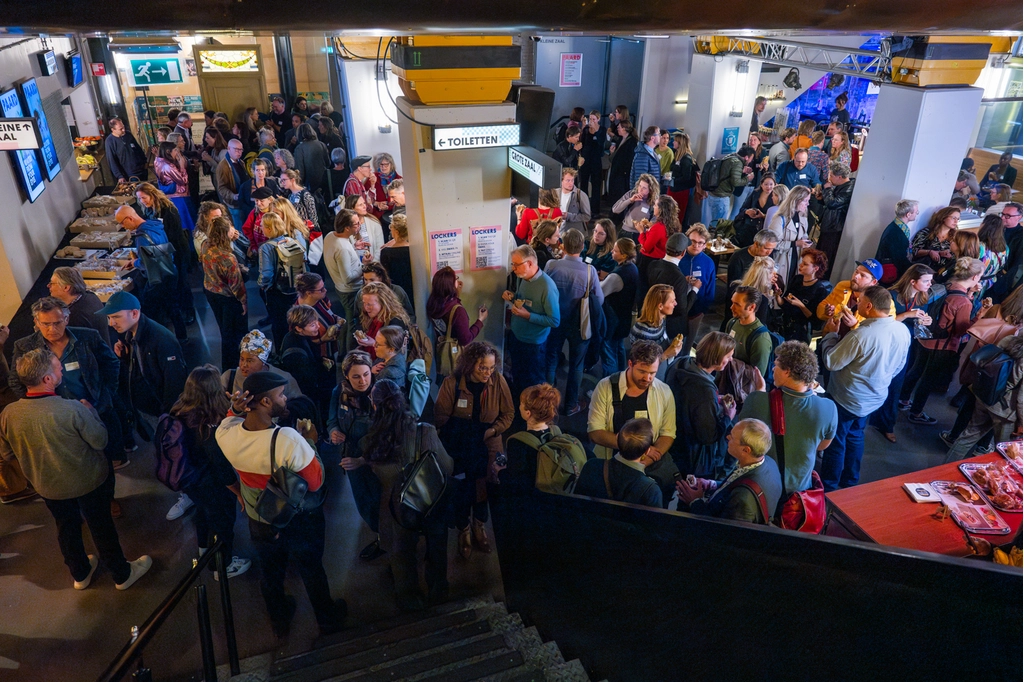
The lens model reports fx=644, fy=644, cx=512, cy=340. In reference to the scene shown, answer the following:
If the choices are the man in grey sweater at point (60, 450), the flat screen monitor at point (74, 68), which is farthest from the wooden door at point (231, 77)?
the man in grey sweater at point (60, 450)

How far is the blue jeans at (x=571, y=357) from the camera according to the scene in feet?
17.8

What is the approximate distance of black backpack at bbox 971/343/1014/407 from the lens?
4.38m

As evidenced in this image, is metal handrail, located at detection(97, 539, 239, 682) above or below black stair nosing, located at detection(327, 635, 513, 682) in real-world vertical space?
above

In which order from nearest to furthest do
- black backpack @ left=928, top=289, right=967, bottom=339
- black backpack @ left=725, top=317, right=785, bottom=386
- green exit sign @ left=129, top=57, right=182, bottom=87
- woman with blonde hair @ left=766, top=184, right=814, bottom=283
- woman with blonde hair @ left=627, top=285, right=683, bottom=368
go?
black backpack @ left=725, top=317, right=785, bottom=386, woman with blonde hair @ left=627, top=285, right=683, bottom=368, black backpack @ left=928, top=289, right=967, bottom=339, woman with blonde hair @ left=766, top=184, right=814, bottom=283, green exit sign @ left=129, top=57, right=182, bottom=87

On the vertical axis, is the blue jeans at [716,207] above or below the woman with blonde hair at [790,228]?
below

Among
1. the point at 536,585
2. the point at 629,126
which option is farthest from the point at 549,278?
the point at 629,126

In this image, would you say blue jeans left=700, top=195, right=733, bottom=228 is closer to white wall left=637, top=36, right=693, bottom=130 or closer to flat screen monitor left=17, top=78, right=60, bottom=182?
white wall left=637, top=36, right=693, bottom=130

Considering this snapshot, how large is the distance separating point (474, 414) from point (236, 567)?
1877 millimetres

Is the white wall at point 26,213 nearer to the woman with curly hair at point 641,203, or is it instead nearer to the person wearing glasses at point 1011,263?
the woman with curly hair at point 641,203

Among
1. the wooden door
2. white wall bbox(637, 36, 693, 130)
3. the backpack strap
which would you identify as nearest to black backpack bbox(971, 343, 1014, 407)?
the backpack strap

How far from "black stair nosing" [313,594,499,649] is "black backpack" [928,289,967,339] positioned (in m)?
4.07

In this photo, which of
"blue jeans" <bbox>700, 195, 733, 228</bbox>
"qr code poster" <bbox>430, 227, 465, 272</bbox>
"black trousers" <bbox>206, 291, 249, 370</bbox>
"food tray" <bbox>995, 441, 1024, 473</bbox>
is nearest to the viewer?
"food tray" <bbox>995, 441, 1024, 473</bbox>

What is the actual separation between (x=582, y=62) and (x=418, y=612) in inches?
506

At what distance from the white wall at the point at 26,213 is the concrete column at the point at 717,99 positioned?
9.99m
